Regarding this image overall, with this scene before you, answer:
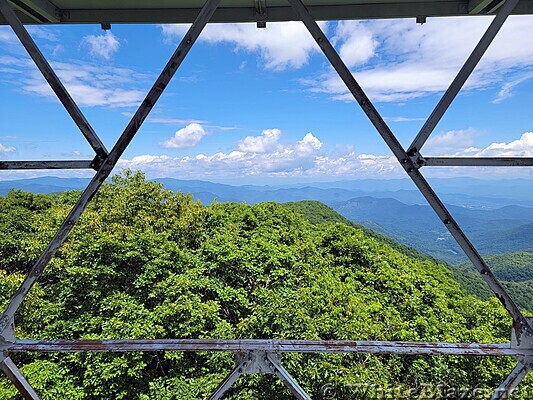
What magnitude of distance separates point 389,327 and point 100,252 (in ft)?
23.7

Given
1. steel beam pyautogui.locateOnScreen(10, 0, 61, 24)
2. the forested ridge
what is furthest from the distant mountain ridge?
steel beam pyautogui.locateOnScreen(10, 0, 61, 24)

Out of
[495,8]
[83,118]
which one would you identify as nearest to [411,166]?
[495,8]

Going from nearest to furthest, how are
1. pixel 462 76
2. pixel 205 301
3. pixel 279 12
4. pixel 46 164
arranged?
pixel 462 76 < pixel 46 164 < pixel 279 12 < pixel 205 301

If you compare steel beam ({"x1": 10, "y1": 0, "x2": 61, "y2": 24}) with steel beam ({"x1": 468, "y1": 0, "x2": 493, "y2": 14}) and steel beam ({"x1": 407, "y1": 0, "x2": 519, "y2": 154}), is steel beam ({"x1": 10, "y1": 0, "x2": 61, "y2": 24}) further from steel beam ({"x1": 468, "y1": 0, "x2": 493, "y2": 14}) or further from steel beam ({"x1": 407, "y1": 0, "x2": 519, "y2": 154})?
steel beam ({"x1": 468, "y1": 0, "x2": 493, "y2": 14})

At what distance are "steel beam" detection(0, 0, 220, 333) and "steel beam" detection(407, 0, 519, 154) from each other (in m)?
0.90

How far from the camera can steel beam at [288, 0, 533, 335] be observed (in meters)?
1.20

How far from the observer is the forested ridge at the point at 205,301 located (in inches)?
264

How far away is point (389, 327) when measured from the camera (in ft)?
25.7

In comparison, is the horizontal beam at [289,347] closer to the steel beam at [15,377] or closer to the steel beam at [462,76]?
the steel beam at [15,377]

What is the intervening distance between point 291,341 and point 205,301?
7.66m

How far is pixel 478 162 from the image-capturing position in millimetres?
1293

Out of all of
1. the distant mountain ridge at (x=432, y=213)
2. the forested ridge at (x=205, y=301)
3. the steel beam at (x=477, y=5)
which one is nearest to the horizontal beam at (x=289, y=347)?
the steel beam at (x=477, y=5)

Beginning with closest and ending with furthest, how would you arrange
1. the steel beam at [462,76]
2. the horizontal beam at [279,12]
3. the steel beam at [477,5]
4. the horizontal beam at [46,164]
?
the steel beam at [462,76], the horizontal beam at [46,164], the steel beam at [477,5], the horizontal beam at [279,12]

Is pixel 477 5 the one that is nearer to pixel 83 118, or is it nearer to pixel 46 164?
pixel 83 118
